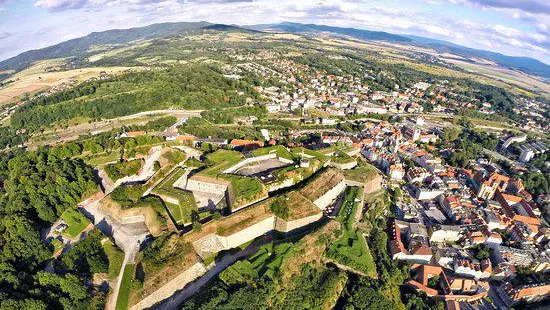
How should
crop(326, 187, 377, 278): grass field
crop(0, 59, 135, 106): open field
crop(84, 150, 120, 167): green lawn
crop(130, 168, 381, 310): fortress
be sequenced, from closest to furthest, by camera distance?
crop(130, 168, 381, 310): fortress < crop(326, 187, 377, 278): grass field < crop(84, 150, 120, 167): green lawn < crop(0, 59, 135, 106): open field

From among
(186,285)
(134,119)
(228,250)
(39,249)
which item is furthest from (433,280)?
(134,119)

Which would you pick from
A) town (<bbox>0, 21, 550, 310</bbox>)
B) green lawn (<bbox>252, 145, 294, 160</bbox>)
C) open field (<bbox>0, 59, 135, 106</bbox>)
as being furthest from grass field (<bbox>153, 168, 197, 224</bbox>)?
open field (<bbox>0, 59, 135, 106</bbox>)

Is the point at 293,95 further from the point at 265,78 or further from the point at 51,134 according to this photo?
the point at 51,134

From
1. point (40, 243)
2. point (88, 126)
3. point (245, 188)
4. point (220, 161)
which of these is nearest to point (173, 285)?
point (245, 188)

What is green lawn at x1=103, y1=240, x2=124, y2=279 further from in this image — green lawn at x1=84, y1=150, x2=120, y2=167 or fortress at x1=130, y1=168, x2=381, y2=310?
green lawn at x1=84, y1=150, x2=120, y2=167

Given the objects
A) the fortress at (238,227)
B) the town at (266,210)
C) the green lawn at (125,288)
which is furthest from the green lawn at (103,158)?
the green lawn at (125,288)

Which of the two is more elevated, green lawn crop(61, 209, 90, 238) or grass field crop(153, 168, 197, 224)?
grass field crop(153, 168, 197, 224)
